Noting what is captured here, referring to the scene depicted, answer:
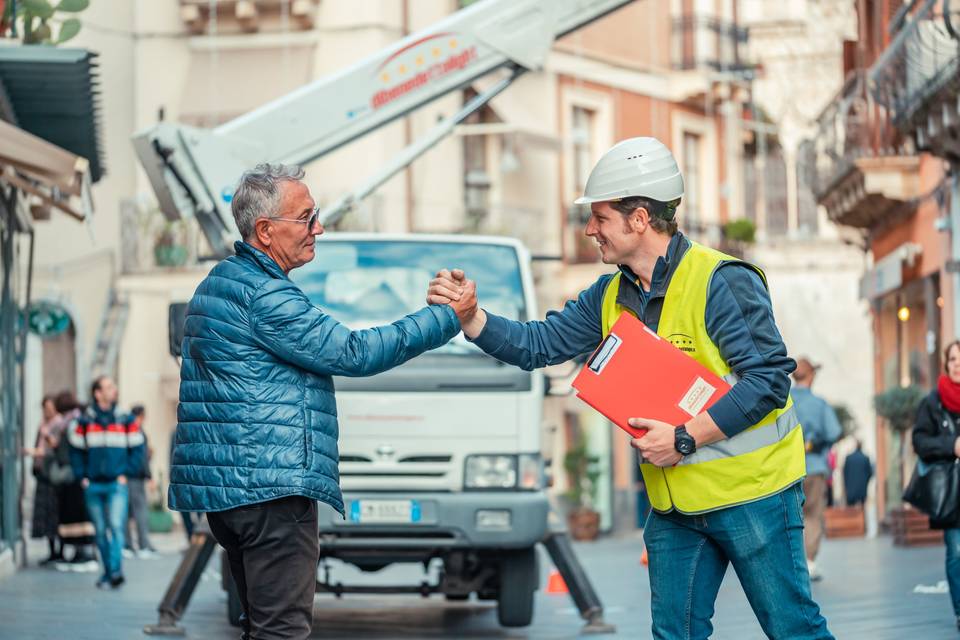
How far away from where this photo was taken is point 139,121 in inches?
1339

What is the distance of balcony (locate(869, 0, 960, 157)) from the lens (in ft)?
60.6

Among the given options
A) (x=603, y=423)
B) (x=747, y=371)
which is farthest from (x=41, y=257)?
(x=747, y=371)

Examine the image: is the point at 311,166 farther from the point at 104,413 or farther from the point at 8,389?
the point at 104,413

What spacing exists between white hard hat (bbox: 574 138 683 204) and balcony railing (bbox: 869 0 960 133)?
462 inches

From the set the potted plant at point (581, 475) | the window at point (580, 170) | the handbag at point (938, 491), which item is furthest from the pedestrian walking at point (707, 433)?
the window at point (580, 170)

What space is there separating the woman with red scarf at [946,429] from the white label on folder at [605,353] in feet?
20.0

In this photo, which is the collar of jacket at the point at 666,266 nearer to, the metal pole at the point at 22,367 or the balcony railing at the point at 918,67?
the balcony railing at the point at 918,67

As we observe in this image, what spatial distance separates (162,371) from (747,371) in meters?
27.9

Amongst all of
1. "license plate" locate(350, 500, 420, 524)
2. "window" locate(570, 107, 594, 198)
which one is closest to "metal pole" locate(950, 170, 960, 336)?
"license plate" locate(350, 500, 420, 524)

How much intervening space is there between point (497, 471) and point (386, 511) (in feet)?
2.25

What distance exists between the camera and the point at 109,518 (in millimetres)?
16297

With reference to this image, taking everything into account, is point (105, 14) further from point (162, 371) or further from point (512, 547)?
point (512, 547)

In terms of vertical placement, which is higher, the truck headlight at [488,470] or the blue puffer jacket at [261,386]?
the blue puffer jacket at [261,386]

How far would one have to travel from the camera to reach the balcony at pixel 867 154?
24047mm
